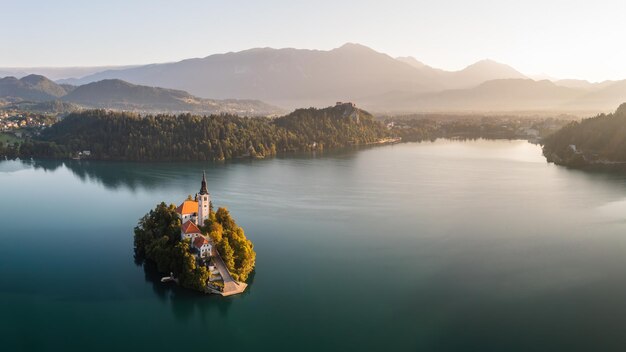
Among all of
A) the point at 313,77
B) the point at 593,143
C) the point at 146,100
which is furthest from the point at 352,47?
the point at 593,143

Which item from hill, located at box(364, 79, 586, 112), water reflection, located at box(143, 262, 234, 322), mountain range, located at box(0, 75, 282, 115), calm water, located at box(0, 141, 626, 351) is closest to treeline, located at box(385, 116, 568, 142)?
calm water, located at box(0, 141, 626, 351)

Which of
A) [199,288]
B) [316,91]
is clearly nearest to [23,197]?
→ [199,288]

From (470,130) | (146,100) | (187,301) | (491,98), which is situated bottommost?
(187,301)

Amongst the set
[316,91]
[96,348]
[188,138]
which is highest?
[316,91]

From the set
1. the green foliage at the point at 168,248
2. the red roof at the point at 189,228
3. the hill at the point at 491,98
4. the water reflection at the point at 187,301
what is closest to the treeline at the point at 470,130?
the green foliage at the point at 168,248

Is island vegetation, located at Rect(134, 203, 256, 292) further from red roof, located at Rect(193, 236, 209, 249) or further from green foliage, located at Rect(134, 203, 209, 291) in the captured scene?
red roof, located at Rect(193, 236, 209, 249)

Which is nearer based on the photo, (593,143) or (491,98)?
(593,143)

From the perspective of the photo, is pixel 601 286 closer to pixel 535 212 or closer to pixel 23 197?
pixel 535 212

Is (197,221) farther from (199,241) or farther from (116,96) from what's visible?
(116,96)
